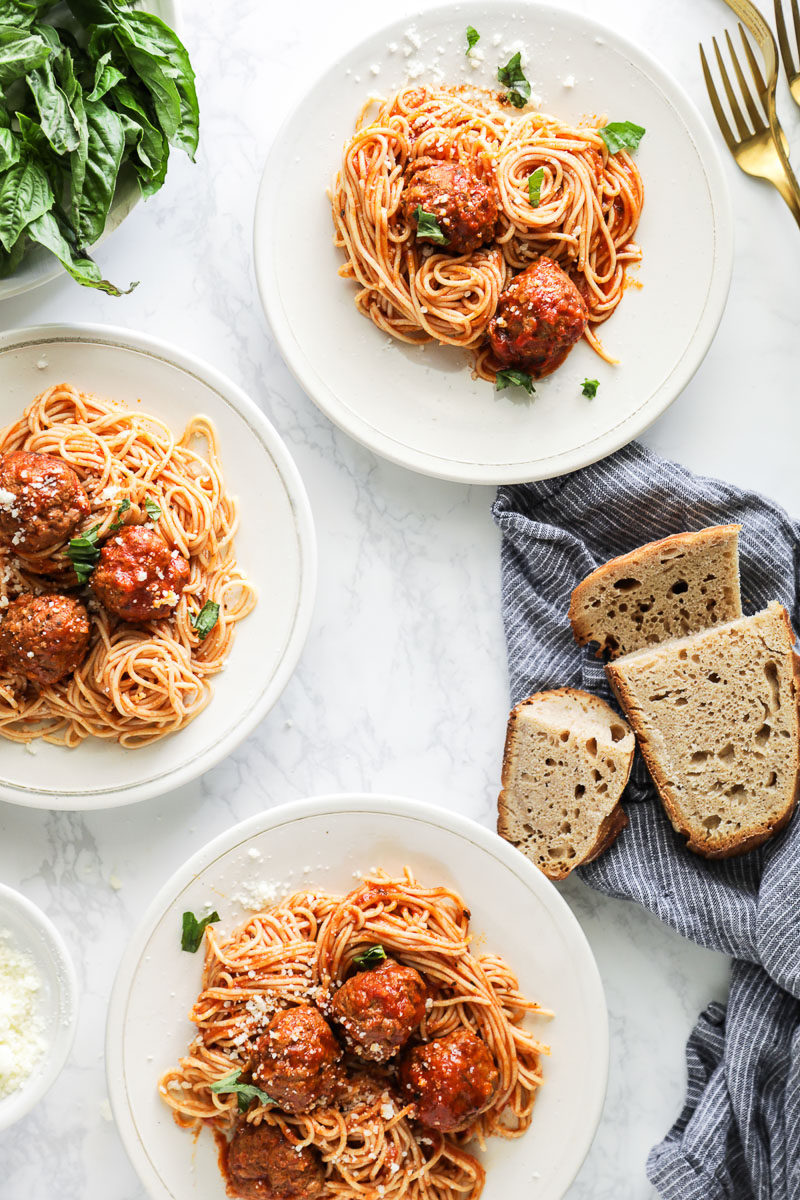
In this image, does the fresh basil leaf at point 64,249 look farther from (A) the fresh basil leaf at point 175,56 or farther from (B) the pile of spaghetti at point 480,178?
(B) the pile of spaghetti at point 480,178

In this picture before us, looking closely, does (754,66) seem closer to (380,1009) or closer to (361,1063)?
(380,1009)

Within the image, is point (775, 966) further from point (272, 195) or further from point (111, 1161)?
point (272, 195)

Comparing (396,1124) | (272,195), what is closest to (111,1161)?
(396,1124)

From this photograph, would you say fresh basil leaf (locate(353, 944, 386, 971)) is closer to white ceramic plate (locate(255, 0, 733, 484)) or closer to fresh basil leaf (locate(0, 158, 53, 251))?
white ceramic plate (locate(255, 0, 733, 484))

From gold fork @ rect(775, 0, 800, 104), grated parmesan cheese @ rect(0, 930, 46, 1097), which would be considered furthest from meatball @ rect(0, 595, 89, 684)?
gold fork @ rect(775, 0, 800, 104)

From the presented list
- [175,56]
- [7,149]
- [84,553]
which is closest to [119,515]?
[84,553]
